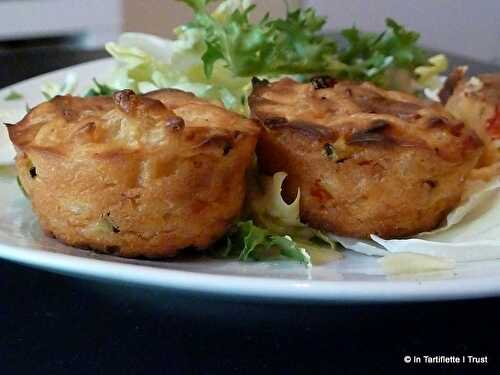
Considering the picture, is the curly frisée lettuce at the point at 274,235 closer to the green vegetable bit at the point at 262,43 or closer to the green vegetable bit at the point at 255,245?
the green vegetable bit at the point at 255,245

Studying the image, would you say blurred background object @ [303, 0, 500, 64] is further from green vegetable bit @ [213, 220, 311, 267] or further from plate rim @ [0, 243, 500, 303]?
plate rim @ [0, 243, 500, 303]

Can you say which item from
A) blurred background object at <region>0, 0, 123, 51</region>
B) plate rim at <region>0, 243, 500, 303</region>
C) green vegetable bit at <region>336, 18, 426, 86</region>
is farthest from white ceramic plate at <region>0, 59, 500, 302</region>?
blurred background object at <region>0, 0, 123, 51</region>

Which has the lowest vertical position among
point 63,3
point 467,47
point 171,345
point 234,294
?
point 467,47

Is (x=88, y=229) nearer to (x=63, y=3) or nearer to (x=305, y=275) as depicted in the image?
(x=305, y=275)

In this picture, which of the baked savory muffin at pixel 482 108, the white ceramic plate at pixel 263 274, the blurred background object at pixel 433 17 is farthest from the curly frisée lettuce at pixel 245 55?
the blurred background object at pixel 433 17

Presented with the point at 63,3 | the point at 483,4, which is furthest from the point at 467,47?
the point at 63,3

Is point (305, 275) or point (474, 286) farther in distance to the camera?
point (305, 275)
